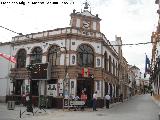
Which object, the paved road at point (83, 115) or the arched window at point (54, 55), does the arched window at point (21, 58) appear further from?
the paved road at point (83, 115)

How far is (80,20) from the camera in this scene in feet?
102

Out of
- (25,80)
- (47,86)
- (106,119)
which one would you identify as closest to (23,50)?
(25,80)

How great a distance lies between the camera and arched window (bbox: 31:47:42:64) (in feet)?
104

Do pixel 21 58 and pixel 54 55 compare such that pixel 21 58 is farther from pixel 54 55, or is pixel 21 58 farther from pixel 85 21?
pixel 85 21

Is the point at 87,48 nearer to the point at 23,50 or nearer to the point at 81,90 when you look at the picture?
the point at 81,90

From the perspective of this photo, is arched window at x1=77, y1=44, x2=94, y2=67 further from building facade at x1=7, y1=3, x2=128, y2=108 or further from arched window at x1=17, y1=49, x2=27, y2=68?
arched window at x1=17, y1=49, x2=27, y2=68

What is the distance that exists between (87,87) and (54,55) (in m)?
5.02

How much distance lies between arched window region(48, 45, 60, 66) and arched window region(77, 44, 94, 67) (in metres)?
2.28

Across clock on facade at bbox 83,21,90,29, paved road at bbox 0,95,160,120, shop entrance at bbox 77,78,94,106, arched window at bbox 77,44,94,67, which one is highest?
clock on facade at bbox 83,21,90,29

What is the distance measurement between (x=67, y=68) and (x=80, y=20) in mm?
5977

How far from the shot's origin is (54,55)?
99.1 feet

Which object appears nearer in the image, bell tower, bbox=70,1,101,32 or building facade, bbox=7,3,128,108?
building facade, bbox=7,3,128,108

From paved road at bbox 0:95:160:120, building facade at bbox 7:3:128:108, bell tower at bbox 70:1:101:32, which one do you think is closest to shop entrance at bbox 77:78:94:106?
building facade at bbox 7:3:128:108

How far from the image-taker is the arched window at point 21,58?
33219 millimetres
